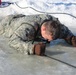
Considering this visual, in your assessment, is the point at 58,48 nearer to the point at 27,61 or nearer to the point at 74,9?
the point at 27,61

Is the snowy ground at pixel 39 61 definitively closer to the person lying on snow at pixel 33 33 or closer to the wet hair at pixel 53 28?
the person lying on snow at pixel 33 33

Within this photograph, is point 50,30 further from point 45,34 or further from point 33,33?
point 33,33

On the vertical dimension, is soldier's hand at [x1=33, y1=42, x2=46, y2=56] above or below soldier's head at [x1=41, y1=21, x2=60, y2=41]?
below

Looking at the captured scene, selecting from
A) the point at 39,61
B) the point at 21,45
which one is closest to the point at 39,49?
the point at 39,61

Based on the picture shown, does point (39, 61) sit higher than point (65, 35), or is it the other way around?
point (65, 35)

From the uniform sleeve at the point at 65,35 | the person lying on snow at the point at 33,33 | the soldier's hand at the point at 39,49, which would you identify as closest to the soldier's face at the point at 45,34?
the person lying on snow at the point at 33,33

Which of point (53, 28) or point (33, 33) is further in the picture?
point (33, 33)

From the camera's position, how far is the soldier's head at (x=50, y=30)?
9.02 ft

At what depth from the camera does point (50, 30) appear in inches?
108

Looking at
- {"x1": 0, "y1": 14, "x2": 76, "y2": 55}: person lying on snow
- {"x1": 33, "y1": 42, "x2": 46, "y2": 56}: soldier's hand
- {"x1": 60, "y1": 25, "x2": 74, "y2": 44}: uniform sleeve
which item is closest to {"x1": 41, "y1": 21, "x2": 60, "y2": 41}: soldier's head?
{"x1": 0, "y1": 14, "x2": 76, "y2": 55}: person lying on snow

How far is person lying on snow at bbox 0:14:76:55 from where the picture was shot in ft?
8.92

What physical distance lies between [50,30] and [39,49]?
9.1 inches

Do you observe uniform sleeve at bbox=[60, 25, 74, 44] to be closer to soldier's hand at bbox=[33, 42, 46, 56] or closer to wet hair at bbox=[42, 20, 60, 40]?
wet hair at bbox=[42, 20, 60, 40]

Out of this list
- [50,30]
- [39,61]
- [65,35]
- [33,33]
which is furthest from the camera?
[65,35]
